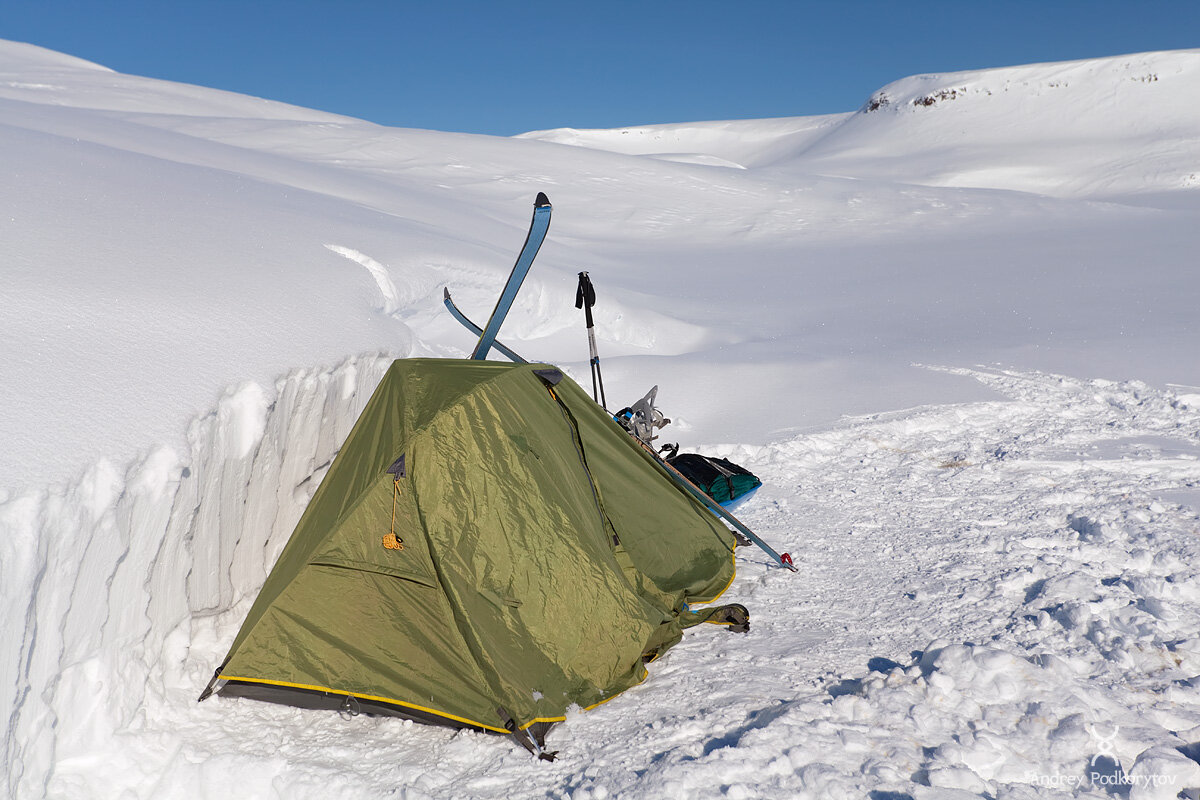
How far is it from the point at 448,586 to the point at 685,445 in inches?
164

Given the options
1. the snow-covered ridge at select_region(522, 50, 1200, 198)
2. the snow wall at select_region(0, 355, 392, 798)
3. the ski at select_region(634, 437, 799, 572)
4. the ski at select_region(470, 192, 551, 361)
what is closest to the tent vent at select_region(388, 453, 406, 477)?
the snow wall at select_region(0, 355, 392, 798)

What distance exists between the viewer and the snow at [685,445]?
2.97 m

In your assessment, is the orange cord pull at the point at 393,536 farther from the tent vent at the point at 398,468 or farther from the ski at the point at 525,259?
the ski at the point at 525,259

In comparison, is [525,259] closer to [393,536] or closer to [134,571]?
[393,536]

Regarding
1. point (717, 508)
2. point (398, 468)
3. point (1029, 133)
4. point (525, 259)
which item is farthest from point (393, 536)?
point (1029, 133)

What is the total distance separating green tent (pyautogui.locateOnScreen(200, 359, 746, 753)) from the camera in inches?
134

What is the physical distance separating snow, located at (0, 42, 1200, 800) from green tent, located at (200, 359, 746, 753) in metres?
0.15

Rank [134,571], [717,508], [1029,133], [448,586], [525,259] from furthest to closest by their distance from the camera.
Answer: [1029,133] → [717,508] → [525,259] → [448,586] → [134,571]

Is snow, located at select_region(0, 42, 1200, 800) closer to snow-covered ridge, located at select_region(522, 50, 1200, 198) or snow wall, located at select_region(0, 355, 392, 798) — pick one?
snow wall, located at select_region(0, 355, 392, 798)

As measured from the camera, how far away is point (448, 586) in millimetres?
3418

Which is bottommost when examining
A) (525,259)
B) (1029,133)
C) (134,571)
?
(134,571)

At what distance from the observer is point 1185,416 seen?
24.2ft

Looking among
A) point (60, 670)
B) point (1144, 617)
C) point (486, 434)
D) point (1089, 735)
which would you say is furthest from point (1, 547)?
point (1144, 617)

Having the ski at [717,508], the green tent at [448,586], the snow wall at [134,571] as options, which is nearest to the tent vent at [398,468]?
the green tent at [448,586]
